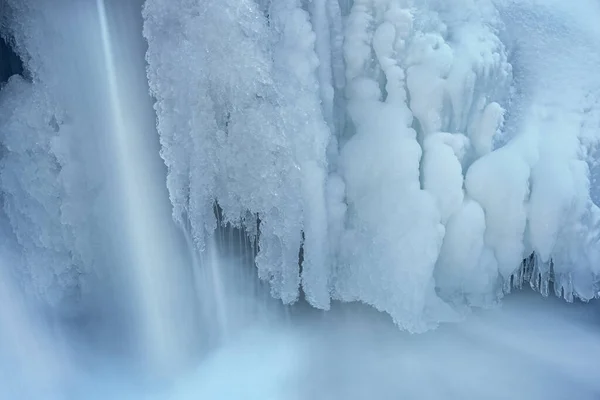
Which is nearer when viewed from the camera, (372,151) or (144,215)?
(372,151)

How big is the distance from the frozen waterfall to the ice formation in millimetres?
14

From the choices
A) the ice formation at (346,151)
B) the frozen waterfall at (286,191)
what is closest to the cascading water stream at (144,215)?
the frozen waterfall at (286,191)

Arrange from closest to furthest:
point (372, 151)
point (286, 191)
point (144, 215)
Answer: point (286, 191) → point (372, 151) → point (144, 215)

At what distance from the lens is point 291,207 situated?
10.6 feet

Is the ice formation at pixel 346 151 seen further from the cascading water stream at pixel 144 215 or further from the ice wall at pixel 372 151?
the cascading water stream at pixel 144 215

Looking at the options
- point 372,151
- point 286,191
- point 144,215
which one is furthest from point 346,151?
point 144,215

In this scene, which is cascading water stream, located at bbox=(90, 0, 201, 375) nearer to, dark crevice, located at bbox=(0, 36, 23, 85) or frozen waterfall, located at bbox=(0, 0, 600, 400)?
frozen waterfall, located at bbox=(0, 0, 600, 400)

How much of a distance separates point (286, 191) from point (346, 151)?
19.3 inches

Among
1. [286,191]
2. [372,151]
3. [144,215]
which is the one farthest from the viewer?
[144,215]

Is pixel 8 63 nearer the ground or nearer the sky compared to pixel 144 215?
nearer the sky

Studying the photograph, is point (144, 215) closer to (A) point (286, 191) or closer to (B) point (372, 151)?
(A) point (286, 191)

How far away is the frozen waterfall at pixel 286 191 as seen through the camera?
3152 millimetres

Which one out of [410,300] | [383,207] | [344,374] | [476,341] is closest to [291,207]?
[383,207]

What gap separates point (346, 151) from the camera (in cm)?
338
